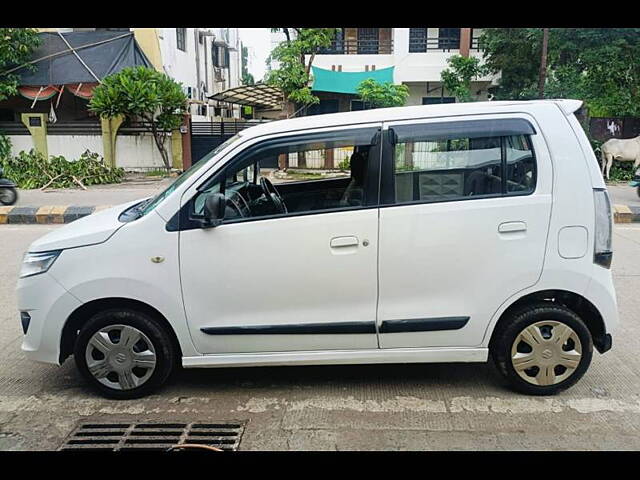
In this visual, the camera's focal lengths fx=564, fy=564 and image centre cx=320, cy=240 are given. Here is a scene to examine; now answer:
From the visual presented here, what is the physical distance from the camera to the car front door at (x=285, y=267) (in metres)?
3.46

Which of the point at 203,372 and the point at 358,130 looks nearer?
the point at 358,130

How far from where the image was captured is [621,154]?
14867mm

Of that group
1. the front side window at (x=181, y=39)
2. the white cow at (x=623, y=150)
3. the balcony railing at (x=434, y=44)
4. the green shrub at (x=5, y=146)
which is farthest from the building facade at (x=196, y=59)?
the white cow at (x=623, y=150)

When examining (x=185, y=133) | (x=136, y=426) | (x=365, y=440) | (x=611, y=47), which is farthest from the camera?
(x=185, y=133)

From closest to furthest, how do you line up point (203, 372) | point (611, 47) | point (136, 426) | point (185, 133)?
point (136, 426) → point (203, 372) → point (611, 47) → point (185, 133)

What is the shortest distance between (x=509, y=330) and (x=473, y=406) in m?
0.53

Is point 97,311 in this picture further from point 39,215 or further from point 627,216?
point 627,216

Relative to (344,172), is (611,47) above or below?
above

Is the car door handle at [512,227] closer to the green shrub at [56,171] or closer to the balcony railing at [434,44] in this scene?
the green shrub at [56,171]

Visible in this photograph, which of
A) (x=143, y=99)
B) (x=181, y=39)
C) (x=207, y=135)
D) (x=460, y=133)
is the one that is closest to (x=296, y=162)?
(x=460, y=133)

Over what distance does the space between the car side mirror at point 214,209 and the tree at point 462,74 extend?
56.6 ft
